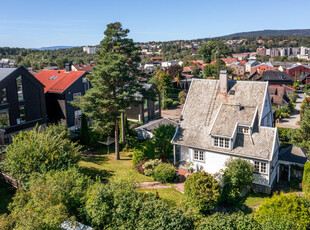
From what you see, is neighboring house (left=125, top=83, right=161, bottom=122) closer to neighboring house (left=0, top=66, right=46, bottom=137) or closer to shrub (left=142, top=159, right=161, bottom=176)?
neighboring house (left=0, top=66, right=46, bottom=137)

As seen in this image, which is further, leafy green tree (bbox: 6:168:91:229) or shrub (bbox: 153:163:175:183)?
shrub (bbox: 153:163:175:183)

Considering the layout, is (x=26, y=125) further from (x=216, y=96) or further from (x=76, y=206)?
(x=216, y=96)

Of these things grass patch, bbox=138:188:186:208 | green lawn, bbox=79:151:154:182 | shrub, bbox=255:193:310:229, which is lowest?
grass patch, bbox=138:188:186:208

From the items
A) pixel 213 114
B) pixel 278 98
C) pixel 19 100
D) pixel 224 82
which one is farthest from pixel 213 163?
pixel 278 98

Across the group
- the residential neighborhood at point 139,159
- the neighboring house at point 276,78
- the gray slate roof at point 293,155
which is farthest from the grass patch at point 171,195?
the neighboring house at point 276,78

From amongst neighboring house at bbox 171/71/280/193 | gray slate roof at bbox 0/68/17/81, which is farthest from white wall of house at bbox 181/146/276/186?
gray slate roof at bbox 0/68/17/81

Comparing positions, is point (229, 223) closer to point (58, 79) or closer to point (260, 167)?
point (260, 167)

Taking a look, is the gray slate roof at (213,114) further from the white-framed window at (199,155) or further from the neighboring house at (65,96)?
the neighboring house at (65,96)
